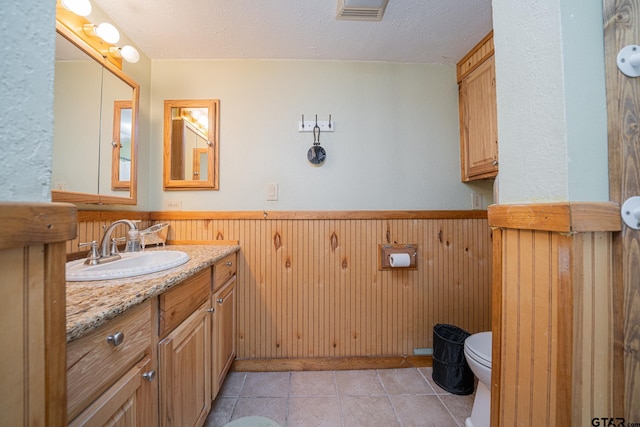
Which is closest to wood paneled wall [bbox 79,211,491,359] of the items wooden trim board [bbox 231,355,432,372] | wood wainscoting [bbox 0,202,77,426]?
wooden trim board [bbox 231,355,432,372]

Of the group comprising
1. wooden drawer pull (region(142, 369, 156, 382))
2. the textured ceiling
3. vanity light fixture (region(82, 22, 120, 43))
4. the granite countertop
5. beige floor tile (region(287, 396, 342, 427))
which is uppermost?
the textured ceiling

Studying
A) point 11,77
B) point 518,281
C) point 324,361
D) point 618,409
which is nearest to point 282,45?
point 11,77

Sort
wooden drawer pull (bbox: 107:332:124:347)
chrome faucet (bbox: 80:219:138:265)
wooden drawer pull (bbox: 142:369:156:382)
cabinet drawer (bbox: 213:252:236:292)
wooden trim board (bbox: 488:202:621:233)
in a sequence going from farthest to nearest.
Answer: cabinet drawer (bbox: 213:252:236:292), chrome faucet (bbox: 80:219:138:265), wooden drawer pull (bbox: 142:369:156:382), wooden drawer pull (bbox: 107:332:124:347), wooden trim board (bbox: 488:202:621:233)

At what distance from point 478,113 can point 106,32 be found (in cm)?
227

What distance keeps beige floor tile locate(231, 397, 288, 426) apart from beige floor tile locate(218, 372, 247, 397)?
79 mm

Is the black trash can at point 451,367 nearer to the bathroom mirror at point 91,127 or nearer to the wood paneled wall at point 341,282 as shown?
the wood paneled wall at point 341,282

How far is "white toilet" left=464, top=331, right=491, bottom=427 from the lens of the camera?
41.7 inches

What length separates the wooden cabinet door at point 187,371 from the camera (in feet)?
2.65

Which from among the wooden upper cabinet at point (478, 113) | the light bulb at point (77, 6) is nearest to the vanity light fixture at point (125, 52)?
the light bulb at point (77, 6)

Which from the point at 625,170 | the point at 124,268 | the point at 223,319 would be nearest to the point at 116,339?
the point at 124,268

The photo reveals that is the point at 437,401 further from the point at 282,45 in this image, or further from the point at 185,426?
the point at 282,45

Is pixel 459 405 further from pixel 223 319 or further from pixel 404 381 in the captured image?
pixel 223 319

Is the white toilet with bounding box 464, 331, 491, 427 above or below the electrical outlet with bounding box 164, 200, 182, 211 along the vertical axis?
below

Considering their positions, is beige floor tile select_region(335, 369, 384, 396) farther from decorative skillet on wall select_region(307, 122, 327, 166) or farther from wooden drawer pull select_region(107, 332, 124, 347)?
decorative skillet on wall select_region(307, 122, 327, 166)
